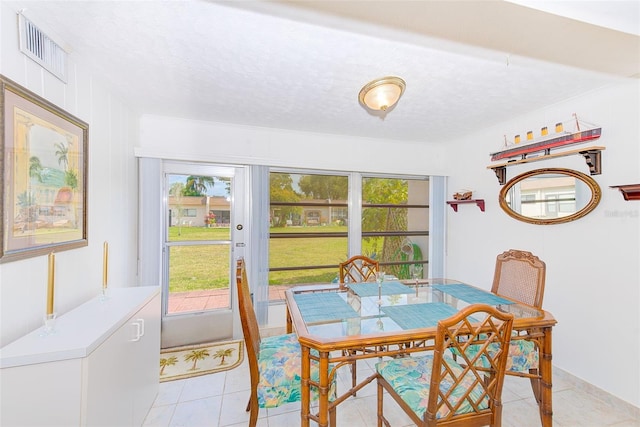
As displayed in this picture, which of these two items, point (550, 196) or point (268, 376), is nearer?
point (268, 376)

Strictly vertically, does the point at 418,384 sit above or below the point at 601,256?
below

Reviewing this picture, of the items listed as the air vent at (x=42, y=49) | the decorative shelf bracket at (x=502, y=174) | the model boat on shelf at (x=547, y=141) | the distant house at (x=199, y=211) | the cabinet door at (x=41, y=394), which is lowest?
the cabinet door at (x=41, y=394)

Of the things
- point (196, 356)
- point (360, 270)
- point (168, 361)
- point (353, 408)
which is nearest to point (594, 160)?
point (360, 270)

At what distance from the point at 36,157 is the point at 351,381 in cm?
264

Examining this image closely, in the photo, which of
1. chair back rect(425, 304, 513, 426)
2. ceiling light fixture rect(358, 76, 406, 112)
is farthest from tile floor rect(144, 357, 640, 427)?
ceiling light fixture rect(358, 76, 406, 112)

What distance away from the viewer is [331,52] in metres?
1.68

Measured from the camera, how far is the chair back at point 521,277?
2.02m

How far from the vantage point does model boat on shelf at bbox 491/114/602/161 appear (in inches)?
86.1

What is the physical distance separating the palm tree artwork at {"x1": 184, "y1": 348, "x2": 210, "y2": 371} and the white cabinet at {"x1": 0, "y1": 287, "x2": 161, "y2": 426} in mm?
858

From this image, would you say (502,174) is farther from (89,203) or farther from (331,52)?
(89,203)

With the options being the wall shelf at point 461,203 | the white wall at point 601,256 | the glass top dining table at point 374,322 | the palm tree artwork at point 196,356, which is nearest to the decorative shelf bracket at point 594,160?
the white wall at point 601,256

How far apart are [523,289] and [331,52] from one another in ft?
7.45

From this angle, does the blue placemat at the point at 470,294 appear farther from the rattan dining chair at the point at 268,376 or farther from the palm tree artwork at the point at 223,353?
the palm tree artwork at the point at 223,353

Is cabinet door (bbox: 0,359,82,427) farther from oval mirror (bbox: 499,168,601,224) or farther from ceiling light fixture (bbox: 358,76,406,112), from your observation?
oval mirror (bbox: 499,168,601,224)
